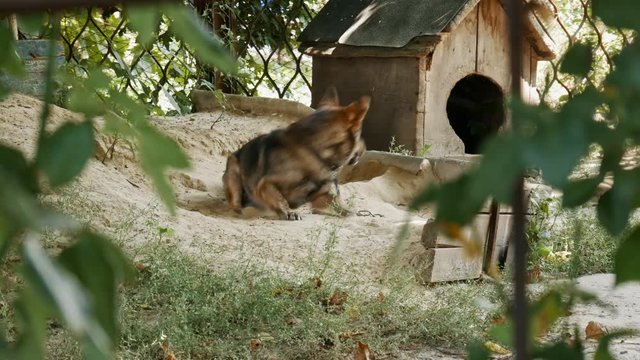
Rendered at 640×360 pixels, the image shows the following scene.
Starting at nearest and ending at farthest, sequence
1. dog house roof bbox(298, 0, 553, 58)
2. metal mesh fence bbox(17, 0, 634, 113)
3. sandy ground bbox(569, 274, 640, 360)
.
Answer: sandy ground bbox(569, 274, 640, 360) < dog house roof bbox(298, 0, 553, 58) < metal mesh fence bbox(17, 0, 634, 113)

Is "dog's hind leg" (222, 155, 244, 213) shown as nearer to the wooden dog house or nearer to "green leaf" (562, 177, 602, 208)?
the wooden dog house

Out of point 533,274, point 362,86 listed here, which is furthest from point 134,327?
point 362,86

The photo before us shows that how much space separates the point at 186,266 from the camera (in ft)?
14.9

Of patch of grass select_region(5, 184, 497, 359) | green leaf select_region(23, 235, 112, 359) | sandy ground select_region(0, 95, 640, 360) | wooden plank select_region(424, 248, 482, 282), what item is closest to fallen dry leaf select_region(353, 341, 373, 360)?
patch of grass select_region(5, 184, 497, 359)

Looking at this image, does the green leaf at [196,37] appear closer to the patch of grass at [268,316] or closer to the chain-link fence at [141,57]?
the patch of grass at [268,316]

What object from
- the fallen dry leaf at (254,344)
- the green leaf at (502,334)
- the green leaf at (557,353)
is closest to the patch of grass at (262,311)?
the fallen dry leaf at (254,344)

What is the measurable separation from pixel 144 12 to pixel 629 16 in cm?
46

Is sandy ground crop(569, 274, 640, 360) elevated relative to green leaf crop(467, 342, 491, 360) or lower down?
elevated

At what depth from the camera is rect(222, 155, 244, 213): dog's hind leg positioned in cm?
695

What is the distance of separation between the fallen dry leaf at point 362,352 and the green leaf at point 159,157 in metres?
3.11

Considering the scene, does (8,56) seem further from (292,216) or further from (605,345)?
(292,216)

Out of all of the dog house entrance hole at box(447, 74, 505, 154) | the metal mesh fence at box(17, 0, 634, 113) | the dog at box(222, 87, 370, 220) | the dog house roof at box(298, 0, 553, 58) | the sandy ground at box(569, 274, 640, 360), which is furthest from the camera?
the dog house entrance hole at box(447, 74, 505, 154)

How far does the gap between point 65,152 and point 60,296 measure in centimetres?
22

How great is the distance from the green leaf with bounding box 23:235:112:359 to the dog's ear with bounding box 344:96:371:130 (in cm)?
652
